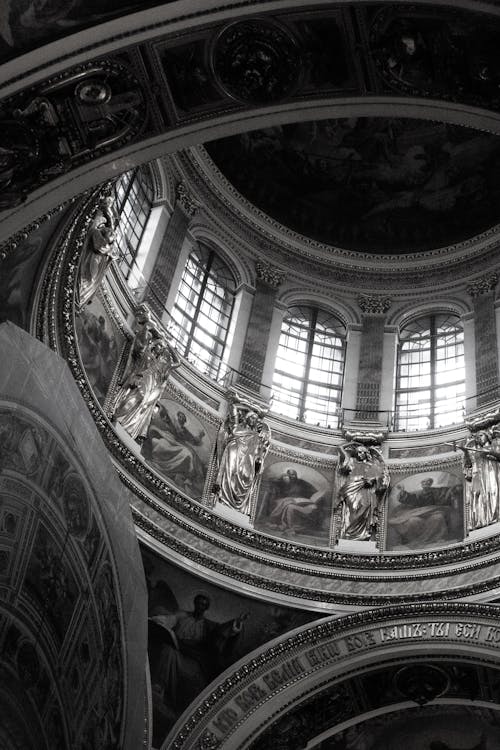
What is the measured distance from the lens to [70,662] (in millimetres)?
15922

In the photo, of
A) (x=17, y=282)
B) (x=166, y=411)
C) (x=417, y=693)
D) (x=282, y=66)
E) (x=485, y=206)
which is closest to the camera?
(x=282, y=66)

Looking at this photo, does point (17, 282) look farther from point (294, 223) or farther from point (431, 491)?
point (294, 223)

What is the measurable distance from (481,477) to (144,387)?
6.87 m

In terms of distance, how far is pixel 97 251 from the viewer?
1820 cm

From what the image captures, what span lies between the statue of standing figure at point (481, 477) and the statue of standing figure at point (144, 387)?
6.21 metres

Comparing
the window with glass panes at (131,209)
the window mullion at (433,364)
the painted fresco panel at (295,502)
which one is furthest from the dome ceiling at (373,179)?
the painted fresco panel at (295,502)

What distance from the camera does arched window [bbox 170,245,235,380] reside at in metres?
23.0

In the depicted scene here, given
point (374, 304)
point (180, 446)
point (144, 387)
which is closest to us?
point (144, 387)

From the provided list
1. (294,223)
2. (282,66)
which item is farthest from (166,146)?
(294,223)

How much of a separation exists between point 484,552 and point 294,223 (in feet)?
38.6

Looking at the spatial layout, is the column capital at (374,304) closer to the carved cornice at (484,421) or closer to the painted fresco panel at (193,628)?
the carved cornice at (484,421)

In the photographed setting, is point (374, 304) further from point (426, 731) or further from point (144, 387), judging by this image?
point (426, 731)

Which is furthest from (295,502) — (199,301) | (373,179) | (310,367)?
(373,179)

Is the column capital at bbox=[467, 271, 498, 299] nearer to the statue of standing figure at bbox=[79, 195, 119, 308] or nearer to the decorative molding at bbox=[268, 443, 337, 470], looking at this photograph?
the decorative molding at bbox=[268, 443, 337, 470]
